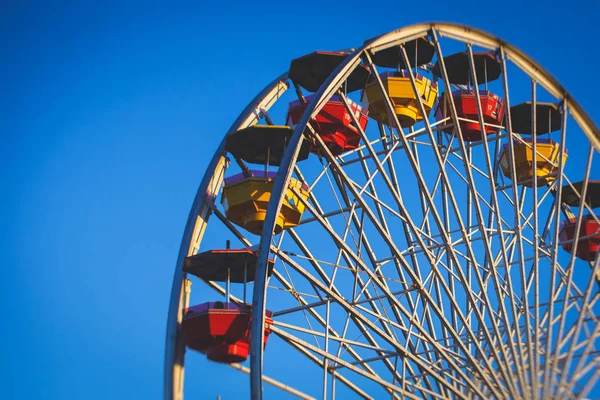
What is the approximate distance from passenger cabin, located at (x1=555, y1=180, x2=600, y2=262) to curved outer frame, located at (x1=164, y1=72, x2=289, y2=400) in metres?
8.11

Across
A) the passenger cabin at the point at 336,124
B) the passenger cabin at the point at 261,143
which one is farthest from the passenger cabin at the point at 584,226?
the passenger cabin at the point at 261,143

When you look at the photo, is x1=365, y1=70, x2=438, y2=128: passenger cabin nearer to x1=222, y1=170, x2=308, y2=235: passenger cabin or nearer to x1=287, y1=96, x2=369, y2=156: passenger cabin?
x1=287, y1=96, x2=369, y2=156: passenger cabin

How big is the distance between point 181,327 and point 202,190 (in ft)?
9.47

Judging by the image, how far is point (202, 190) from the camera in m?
19.1

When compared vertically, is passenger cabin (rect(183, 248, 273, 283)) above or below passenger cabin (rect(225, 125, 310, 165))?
below

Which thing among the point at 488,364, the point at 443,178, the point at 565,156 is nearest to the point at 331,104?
the point at 443,178

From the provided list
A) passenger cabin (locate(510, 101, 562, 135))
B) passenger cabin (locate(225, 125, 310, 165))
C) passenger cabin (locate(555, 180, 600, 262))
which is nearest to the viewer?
passenger cabin (locate(225, 125, 310, 165))

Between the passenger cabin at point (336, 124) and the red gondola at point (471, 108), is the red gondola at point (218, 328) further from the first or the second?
the red gondola at point (471, 108)

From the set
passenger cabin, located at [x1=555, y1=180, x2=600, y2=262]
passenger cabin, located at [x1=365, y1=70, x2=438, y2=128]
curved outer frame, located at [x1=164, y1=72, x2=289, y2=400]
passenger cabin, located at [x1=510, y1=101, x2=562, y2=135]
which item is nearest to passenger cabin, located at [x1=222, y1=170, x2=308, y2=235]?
curved outer frame, located at [x1=164, y1=72, x2=289, y2=400]

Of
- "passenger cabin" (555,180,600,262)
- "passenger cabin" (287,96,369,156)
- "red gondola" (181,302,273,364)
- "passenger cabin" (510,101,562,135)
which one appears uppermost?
"passenger cabin" (510,101,562,135)

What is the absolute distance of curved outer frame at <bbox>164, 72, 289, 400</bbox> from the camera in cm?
1698

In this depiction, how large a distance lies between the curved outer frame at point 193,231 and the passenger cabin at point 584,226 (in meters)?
8.11

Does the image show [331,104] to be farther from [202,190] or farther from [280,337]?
[280,337]

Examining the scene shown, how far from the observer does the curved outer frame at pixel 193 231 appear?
1698cm
